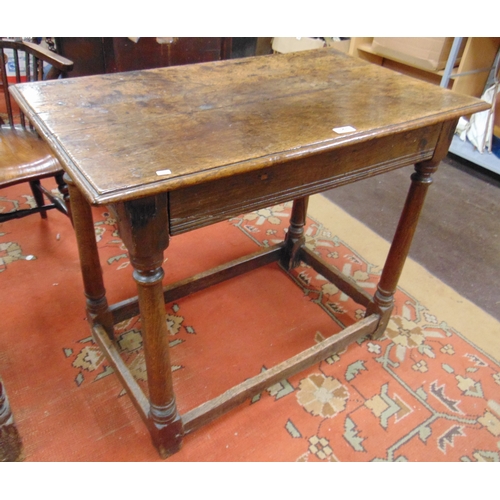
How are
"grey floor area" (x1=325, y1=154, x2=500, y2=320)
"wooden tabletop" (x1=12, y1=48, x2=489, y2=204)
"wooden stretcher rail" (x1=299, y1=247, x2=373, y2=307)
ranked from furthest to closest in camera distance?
"grey floor area" (x1=325, y1=154, x2=500, y2=320) → "wooden stretcher rail" (x1=299, y1=247, x2=373, y2=307) → "wooden tabletop" (x1=12, y1=48, x2=489, y2=204)

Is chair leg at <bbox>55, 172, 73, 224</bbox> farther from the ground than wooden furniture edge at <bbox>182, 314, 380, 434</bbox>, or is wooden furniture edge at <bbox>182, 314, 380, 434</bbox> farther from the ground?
chair leg at <bbox>55, 172, 73, 224</bbox>

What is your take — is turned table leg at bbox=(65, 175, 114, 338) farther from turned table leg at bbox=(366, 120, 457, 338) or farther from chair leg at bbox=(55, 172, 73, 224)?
turned table leg at bbox=(366, 120, 457, 338)

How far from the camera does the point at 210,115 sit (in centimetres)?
106

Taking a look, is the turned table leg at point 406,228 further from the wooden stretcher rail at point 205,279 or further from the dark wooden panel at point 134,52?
the dark wooden panel at point 134,52

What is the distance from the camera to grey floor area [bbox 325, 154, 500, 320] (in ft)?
6.59

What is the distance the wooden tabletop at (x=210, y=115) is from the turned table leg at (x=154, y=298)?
0.29 feet

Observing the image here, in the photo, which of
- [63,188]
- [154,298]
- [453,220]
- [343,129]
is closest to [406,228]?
[343,129]

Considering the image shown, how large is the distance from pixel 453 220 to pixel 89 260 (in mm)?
1875

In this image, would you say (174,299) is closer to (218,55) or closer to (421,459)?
(421,459)

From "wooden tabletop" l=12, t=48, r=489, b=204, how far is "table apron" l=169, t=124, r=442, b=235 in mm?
57

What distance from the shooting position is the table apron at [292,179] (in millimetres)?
913

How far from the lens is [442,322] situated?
1771 millimetres

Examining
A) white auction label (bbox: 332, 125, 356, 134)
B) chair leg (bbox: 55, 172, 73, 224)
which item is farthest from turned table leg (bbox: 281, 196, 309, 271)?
chair leg (bbox: 55, 172, 73, 224)

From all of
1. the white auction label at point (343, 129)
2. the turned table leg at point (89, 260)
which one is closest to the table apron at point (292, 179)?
the white auction label at point (343, 129)
